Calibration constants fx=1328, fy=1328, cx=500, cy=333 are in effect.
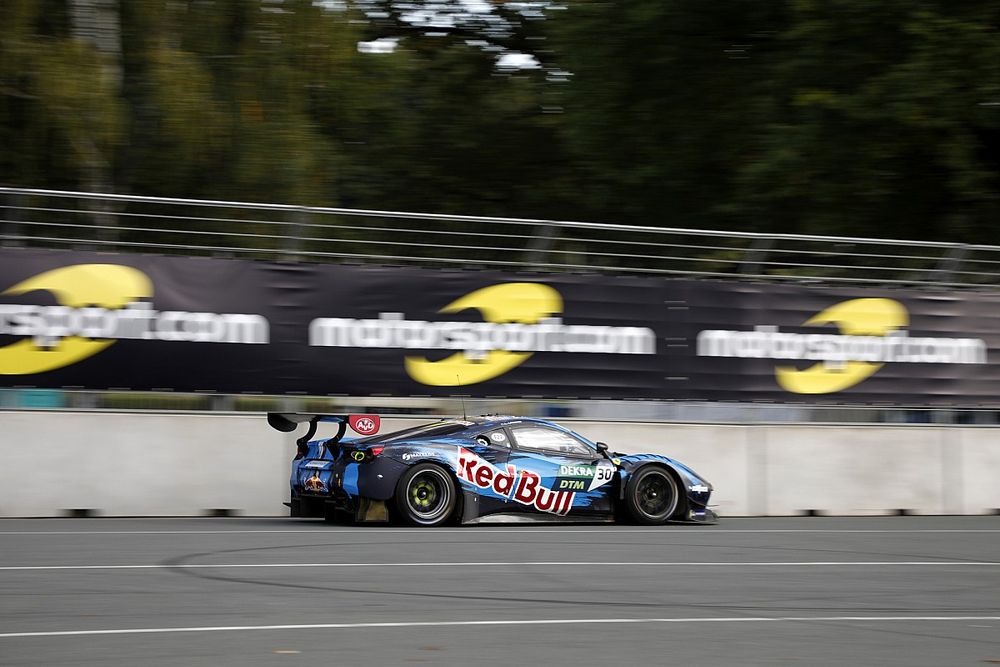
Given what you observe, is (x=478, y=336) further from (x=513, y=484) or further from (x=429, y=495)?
(x=429, y=495)

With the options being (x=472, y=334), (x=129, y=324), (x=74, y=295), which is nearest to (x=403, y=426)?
(x=472, y=334)

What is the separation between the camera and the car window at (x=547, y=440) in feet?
42.7

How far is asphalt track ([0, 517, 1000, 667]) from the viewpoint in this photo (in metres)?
5.84

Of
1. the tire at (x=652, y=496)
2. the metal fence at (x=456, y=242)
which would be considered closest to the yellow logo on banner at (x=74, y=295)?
the metal fence at (x=456, y=242)

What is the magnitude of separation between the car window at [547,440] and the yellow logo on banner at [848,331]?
4.29 metres

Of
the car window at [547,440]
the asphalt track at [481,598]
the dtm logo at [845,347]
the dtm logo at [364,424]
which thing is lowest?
the asphalt track at [481,598]

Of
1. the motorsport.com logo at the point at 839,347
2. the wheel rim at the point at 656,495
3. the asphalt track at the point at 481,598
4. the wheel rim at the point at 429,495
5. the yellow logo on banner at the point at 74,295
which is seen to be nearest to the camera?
the asphalt track at the point at 481,598

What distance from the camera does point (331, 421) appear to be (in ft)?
41.6

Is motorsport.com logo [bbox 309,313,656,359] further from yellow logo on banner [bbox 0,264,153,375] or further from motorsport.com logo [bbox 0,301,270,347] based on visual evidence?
yellow logo on banner [bbox 0,264,153,375]

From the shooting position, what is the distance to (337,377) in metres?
14.8

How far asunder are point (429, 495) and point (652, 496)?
8.04 ft

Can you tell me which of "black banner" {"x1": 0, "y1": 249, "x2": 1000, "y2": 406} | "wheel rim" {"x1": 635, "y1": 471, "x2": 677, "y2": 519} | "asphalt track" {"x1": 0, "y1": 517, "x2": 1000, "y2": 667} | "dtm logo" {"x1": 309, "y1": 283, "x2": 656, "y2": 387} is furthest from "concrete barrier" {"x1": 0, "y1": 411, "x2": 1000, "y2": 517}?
"wheel rim" {"x1": 635, "y1": 471, "x2": 677, "y2": 519}

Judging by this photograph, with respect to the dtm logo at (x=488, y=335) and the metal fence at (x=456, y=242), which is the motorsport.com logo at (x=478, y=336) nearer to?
the dtm logo at (x=488, y=335)

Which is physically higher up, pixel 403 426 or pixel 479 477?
pixel 403 426
